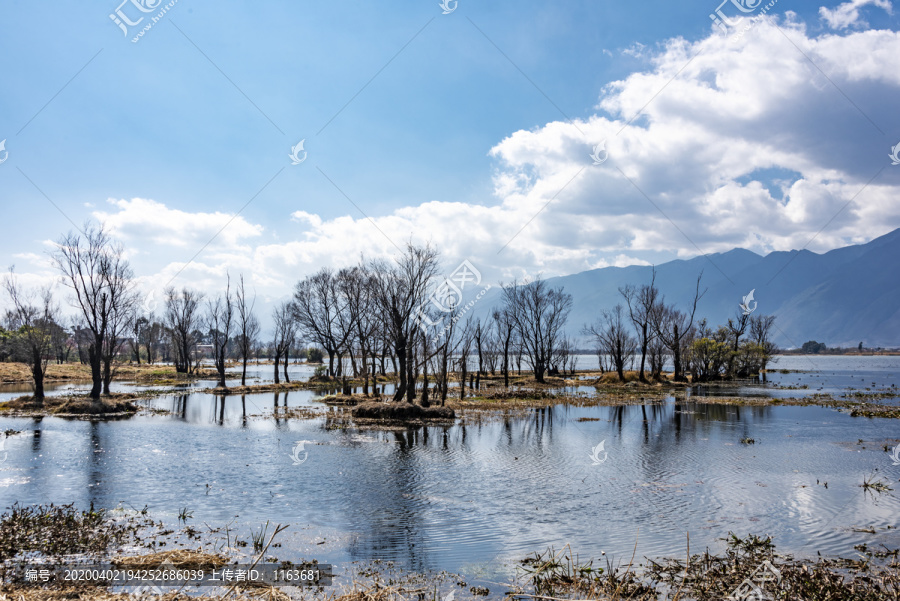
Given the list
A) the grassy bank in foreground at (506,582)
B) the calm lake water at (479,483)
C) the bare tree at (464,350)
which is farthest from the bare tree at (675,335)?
the grassy bank in foreground at (506,582)

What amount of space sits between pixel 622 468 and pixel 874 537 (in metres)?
8.41

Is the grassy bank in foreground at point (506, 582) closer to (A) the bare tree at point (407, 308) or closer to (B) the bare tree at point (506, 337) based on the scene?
(A) the bare tree at point (407, 308)

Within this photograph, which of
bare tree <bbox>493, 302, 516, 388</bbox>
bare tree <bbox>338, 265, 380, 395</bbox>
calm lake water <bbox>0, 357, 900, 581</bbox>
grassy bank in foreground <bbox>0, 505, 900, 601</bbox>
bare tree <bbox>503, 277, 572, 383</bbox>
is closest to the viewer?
grassy bank in foreground <bbox>0, 505, 900, 601</bbox>

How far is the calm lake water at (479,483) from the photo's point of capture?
1132 centimetres

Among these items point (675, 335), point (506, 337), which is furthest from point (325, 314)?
point (675, 335)

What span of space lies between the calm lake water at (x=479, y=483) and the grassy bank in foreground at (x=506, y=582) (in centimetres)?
61

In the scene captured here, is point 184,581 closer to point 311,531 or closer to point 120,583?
point 120,583

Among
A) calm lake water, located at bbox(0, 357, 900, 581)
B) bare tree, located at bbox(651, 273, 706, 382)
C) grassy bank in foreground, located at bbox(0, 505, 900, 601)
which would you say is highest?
bare tree, located at bbox(651, 273, 706, 382)

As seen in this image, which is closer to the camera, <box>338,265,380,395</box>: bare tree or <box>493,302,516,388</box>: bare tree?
<box>338,265,380,395</box>: bare tree

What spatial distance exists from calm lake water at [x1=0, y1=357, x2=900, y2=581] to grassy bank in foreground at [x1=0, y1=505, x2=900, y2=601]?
0.61 metres

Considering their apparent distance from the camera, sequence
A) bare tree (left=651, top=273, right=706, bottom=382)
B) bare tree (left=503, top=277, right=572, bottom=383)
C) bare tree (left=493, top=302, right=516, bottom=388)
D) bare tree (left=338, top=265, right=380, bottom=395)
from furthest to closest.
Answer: bare tree (left=503, top=277, right=572, bottom=383) → bare tree (left=493, top=302, right=516, bottom=388) → bare tree (left=651, top=273, right=706, bottom=382) → bare tree (left=338, top=265, right=380, bottom=395)

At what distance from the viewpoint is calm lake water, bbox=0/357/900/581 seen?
37.1 ft

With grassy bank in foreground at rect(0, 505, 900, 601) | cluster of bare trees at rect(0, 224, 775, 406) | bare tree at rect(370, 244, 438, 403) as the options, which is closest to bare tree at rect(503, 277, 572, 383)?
cluster of bare trees at rect(0, 224, 775, 406)

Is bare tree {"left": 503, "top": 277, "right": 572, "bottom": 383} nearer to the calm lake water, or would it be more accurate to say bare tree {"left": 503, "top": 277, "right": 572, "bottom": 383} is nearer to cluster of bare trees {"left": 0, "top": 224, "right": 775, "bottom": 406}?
cluster of bare trees {"left": 0, "top": 224, "right": 775, "bottom": 406}
